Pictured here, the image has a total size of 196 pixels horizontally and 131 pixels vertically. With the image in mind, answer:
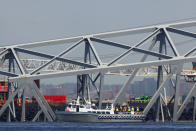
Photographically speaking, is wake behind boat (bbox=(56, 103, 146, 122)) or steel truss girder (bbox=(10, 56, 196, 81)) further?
wake behind boat (bbox=(56, 103, 146, 122))

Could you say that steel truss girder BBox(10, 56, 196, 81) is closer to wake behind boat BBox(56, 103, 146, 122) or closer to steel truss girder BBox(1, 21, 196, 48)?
steel truss girder BBox(1, 21, 196, 48)

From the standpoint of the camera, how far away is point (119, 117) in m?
153

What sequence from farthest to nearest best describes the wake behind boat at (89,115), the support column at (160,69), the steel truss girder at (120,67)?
the wake behind boat at (89,115), the support column at (160,69), the steel truss girder at (120,67)

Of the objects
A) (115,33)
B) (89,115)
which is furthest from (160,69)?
(89,115)

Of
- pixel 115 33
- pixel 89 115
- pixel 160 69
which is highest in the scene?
pixel 115 33

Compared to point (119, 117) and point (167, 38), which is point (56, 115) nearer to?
point (119, 117)

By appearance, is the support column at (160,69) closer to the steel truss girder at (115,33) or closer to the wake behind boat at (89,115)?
the steel truss girder at (115,33)

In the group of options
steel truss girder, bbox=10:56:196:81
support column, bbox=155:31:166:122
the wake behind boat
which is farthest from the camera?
the wake behind boat

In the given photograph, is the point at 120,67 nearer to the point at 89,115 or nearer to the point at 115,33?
the point at 115,33

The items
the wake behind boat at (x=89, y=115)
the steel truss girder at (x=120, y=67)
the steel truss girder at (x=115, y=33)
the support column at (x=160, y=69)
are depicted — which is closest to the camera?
the steel truss girder at (x=120, y=67)

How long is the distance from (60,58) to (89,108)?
14673 mm

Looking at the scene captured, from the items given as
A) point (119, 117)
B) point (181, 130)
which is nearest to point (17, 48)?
point (119, 117)

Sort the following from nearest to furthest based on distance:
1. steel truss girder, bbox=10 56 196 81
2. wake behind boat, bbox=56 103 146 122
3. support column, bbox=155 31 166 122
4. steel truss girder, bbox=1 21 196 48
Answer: steel truss girder, bbox=10 56 196 81, support column, bbox=155 31 166 122, steel truss girder, bbox=1 21 196 48, wake behind boat, bbox=56 103 146 122

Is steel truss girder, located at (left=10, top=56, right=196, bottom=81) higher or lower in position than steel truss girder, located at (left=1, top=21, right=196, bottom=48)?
lower
